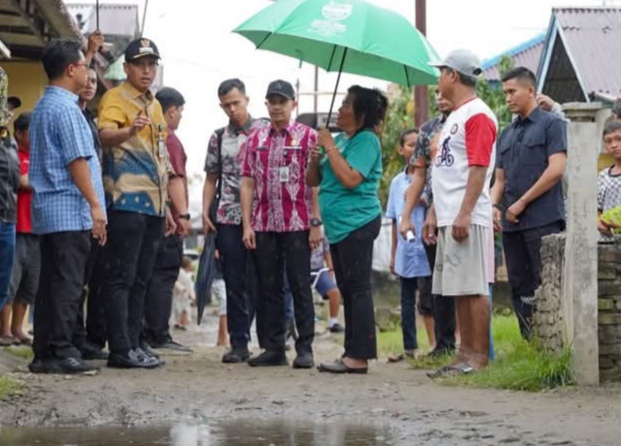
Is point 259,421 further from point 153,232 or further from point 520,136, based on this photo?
point 520,136

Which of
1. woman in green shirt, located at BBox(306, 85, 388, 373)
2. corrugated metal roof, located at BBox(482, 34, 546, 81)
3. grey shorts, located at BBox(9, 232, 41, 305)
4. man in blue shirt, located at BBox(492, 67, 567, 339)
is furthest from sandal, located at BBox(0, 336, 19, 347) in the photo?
corrugated metal roof, located at BBox(482, 34, 546, 81)

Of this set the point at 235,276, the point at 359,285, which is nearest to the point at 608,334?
the point at 359,285

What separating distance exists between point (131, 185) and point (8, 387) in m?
1.93

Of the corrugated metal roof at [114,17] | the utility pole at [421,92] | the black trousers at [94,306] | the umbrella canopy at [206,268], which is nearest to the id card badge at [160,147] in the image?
the black trousers at [94,306]

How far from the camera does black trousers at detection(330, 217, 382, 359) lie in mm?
9039

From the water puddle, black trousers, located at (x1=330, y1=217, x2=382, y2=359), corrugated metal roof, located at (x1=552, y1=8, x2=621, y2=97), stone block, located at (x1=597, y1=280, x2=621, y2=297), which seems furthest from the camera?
corrugated metal roof, located at (x1=552, y1=8, x2=621, y2=97)

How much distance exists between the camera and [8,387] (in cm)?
743

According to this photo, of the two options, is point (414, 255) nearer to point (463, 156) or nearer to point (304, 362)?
point (304, 362)

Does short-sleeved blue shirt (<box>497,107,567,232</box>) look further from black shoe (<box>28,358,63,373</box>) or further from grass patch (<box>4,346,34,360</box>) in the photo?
grass patch (<box>4,346,34,360</box>)

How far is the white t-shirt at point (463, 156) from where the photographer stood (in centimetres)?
834

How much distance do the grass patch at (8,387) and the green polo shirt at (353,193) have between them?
95.8 inches

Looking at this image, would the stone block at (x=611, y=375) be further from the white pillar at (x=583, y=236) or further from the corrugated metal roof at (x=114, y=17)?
the corrugated metal roof at (x=114, y=17)

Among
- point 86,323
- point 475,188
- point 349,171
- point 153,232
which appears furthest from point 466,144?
point 86,323

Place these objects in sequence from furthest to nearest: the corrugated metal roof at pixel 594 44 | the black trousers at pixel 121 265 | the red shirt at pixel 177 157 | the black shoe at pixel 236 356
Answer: the corrugated metal roof at pixel 594 44, the red shirt at pixel 177 157, the black shoe at pixel 236 356, the black trousers at pixel 121 265
